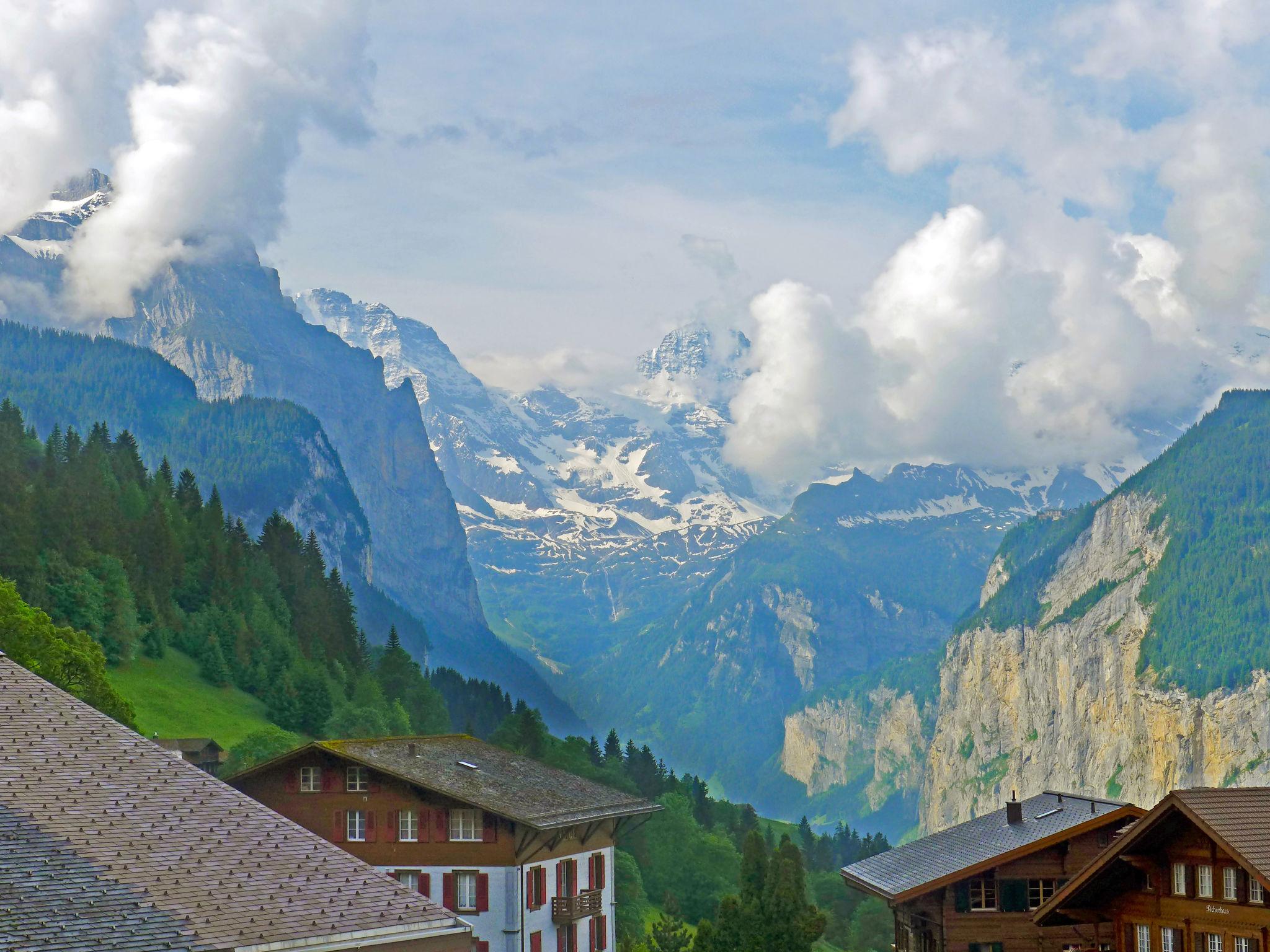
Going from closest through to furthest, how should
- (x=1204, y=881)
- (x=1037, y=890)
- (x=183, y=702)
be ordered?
(x=1204, y=881), (x=1037, y=890), (x=183, y=702)

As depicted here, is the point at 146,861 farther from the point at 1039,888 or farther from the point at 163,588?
the point at 163,588

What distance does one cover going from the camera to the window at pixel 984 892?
2557 inches

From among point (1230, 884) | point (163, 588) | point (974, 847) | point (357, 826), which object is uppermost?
point (163, 588)

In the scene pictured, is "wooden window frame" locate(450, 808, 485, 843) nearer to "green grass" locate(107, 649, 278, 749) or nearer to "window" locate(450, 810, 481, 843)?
"window" locate(450, 810, 481, 843)

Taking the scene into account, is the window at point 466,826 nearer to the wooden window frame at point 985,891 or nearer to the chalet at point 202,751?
the wooden window frame at point 985,891

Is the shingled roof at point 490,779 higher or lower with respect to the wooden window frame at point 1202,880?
higher

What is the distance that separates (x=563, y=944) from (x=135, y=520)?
4447 inches

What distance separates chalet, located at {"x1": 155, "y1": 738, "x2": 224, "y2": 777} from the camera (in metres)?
116

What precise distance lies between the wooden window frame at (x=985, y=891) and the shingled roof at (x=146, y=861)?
45.2 metres

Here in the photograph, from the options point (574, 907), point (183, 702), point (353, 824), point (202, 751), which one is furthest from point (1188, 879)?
point (183, 702)

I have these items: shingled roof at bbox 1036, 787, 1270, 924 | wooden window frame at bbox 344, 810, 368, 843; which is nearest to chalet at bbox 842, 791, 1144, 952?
shingled roof at bbox 1036, 787, 1270, 924

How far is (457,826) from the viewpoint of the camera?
7125 centimetres

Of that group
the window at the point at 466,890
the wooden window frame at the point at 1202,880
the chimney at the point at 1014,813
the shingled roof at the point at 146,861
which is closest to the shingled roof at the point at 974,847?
the chimney at the point at 1014,813

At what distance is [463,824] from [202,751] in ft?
183
